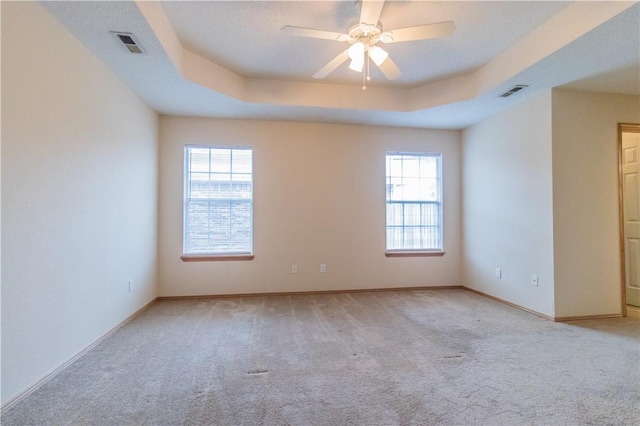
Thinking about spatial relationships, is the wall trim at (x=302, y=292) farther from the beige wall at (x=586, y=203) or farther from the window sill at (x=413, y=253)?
the beige wall at (x=586, y=203)

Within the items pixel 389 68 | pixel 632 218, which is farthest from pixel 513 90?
pixel 632 218

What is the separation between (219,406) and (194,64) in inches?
121

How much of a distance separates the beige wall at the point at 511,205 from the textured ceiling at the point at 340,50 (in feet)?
1.02

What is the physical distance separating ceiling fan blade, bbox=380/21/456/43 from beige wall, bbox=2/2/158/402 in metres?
2.37

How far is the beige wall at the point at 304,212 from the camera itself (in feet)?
14.0

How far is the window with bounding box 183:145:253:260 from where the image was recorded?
4328mm

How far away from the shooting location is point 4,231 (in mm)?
1790

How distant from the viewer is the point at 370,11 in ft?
6.95

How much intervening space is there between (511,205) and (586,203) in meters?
0.72

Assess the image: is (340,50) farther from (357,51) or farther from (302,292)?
(302,292)

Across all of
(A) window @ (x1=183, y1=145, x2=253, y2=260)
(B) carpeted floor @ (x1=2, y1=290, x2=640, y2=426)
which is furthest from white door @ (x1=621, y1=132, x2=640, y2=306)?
(A) window @ (x1=183, y1=145, x2=253, y2=260)

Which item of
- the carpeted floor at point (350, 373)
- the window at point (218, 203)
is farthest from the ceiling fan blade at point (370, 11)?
the window at point (218, 203)

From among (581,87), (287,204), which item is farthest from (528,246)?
(287,204)

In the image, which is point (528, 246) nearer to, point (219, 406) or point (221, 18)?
point (219, 406)
